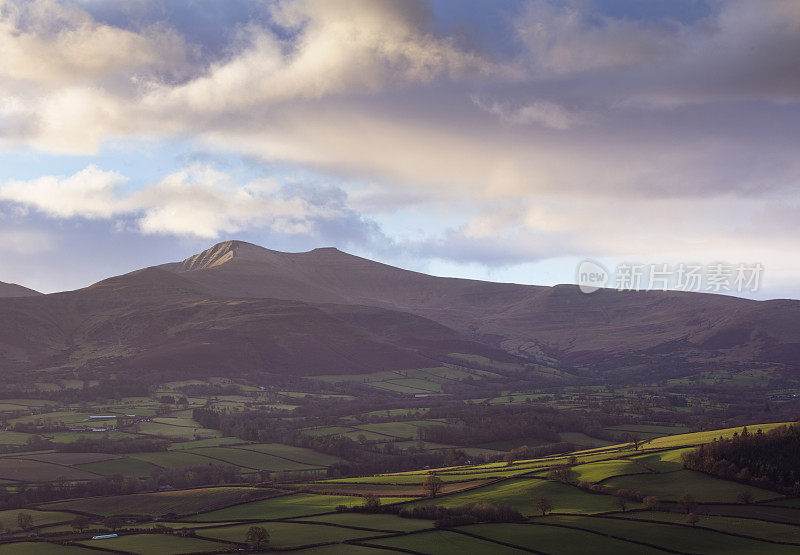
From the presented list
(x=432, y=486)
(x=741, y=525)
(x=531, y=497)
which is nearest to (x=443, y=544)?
(x=531, y=497)

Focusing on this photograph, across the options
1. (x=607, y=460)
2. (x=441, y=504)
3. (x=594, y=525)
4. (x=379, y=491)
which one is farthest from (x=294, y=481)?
(x=594, y=525)

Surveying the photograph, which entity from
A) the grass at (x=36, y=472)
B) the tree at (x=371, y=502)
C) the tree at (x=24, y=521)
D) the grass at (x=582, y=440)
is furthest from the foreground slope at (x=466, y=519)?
Answer: the grass at (x=582, y=440)

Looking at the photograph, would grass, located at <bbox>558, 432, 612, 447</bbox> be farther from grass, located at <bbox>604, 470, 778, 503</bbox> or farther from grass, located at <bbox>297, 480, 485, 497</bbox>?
grass, located at <bbox>297, 480, 485, 497</bbox>

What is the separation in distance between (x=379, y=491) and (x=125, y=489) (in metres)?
44.4

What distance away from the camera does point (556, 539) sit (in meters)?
71.8

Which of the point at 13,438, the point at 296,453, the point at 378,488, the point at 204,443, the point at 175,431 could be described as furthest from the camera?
the point at 175,431

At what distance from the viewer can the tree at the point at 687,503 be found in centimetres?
8181

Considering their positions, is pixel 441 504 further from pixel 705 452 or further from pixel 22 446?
pixel 22 446

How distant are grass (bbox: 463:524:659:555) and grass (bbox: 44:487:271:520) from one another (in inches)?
1547

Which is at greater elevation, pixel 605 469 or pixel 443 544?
pixel 605 469

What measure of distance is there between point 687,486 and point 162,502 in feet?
234

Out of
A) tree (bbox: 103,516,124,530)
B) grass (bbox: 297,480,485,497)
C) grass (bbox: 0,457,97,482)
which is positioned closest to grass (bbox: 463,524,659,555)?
grass (bbox: 297,480,485,497)

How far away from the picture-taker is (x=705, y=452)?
101 m

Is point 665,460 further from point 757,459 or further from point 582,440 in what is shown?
point 582,440
